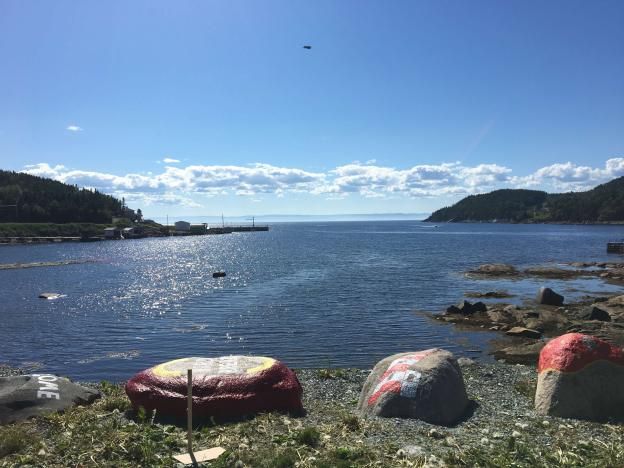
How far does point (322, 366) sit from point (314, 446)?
13.1 meters

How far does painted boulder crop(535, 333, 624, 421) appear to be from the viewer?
12.6 m

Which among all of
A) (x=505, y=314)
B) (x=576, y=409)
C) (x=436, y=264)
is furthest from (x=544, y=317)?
(x=436, y=264)

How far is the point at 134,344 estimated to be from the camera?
2881 cm

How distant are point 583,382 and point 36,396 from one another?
1498cm

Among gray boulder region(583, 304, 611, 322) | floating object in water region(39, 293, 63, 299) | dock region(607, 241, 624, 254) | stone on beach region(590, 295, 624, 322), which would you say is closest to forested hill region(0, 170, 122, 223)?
floating object in water region(39, 293, 63, 299)

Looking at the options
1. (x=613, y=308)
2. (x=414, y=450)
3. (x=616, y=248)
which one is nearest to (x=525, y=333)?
(x=613, y=308)

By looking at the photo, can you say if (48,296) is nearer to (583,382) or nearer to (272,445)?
(272,445)

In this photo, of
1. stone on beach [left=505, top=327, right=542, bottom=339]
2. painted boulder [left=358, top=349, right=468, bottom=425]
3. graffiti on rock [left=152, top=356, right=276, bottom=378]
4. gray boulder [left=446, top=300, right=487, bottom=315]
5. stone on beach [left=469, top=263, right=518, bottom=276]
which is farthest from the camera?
stone on beach [left=469, top=263, right=518, bottom=276]

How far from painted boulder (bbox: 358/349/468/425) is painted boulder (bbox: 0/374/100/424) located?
334 inches

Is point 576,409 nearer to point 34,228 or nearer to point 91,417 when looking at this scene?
point 91,417

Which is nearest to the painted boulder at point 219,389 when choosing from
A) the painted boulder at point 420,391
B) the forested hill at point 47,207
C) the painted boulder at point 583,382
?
the painted boulder at point 420,391

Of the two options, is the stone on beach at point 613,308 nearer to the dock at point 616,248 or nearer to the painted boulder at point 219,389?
the painted boulder at point 219,389

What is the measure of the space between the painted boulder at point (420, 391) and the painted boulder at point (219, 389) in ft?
7.64

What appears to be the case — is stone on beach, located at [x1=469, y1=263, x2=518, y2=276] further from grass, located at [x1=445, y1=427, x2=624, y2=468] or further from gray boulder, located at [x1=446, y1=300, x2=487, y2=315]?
grass, located at [x1=445, y1=427, x2=624, y2=468]
